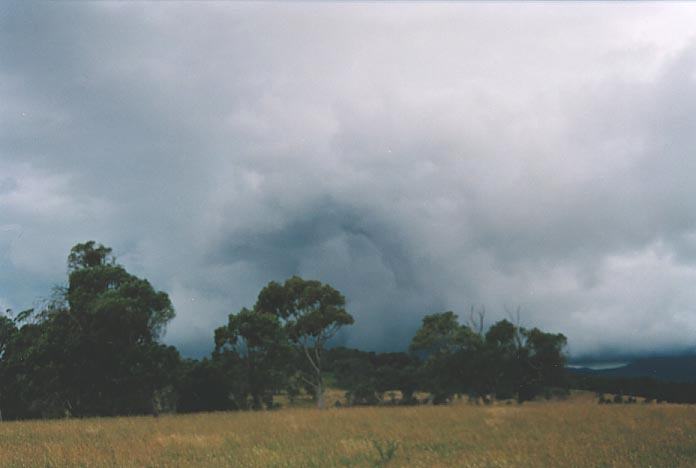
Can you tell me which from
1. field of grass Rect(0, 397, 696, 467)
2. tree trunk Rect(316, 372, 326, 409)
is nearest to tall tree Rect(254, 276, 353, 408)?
tree trunk Rect(316, 372, 326, 409)

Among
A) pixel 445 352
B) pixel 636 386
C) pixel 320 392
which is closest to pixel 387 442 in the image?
pixel 320 392

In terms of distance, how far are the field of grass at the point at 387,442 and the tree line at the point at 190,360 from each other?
16.1 meters

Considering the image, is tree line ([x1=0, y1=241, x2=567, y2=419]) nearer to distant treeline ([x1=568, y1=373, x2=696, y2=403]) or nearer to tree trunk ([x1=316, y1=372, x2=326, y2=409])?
tree trunk ([x1=316, y1=372, x2=326, y2=409])

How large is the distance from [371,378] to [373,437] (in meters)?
53.7

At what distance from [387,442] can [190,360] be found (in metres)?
33.2

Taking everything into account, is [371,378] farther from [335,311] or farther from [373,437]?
[373,437]

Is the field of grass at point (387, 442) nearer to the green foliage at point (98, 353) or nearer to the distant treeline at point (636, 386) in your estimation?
the green foliage at point (98, 353)

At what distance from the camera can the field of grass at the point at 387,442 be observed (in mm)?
11312

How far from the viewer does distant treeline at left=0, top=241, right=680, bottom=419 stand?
35.6 meters

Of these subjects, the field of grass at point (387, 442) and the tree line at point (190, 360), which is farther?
the tree line at point (190, 360)

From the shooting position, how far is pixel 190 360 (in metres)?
43.7

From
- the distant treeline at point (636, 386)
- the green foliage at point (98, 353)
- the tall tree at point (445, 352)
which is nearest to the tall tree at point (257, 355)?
the green foliage at point (98, 353)

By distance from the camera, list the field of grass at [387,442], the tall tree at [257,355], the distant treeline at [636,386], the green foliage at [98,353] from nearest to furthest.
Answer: the field of grass at [387,442]
the green foliage at [98,353]
the tall tree at [257,355]
the distant treeline at [636,386]

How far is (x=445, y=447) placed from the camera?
13773mm
